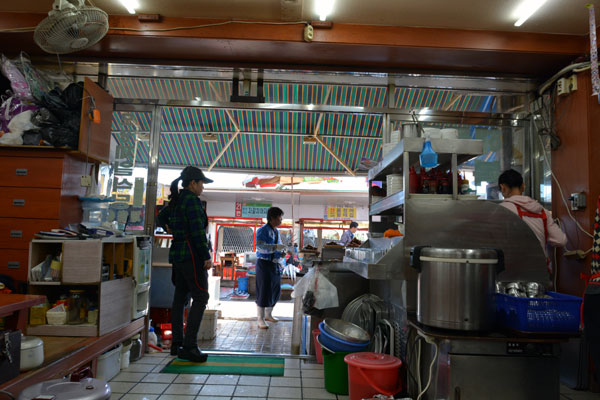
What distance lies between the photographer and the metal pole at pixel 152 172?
14.9 ft

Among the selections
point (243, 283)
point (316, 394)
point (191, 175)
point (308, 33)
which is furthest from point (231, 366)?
point (243, 283)

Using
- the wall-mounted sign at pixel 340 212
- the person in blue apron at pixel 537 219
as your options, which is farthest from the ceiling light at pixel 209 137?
the wall-mounted sign at pixel 340 212

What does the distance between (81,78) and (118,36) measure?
1114mm

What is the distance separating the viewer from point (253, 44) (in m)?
4.12

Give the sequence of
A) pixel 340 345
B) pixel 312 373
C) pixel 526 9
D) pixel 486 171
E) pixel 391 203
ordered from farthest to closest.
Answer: pixel 486 171 → pixel 312 373 → pixel 526 9 → pixel 391 203 → pixel 340 345

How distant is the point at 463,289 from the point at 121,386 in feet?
9.13

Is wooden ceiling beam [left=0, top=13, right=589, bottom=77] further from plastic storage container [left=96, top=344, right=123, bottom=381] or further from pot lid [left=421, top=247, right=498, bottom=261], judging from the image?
plastic storage container [left=96, top=344, right=123, bottom=381]

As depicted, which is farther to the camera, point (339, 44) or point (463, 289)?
point (339, 44)

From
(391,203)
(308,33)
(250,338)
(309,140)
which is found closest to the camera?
(391,203)

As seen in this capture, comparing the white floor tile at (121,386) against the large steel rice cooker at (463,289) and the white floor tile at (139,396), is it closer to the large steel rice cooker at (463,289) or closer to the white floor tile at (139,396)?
the white floor tile at (139,396)

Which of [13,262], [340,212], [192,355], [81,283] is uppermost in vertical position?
[340,212]

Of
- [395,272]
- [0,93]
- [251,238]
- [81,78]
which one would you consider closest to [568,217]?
[395,272]

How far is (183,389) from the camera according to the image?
3.24m

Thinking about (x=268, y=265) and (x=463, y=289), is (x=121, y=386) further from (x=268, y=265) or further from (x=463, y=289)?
(x=268, y=265)
